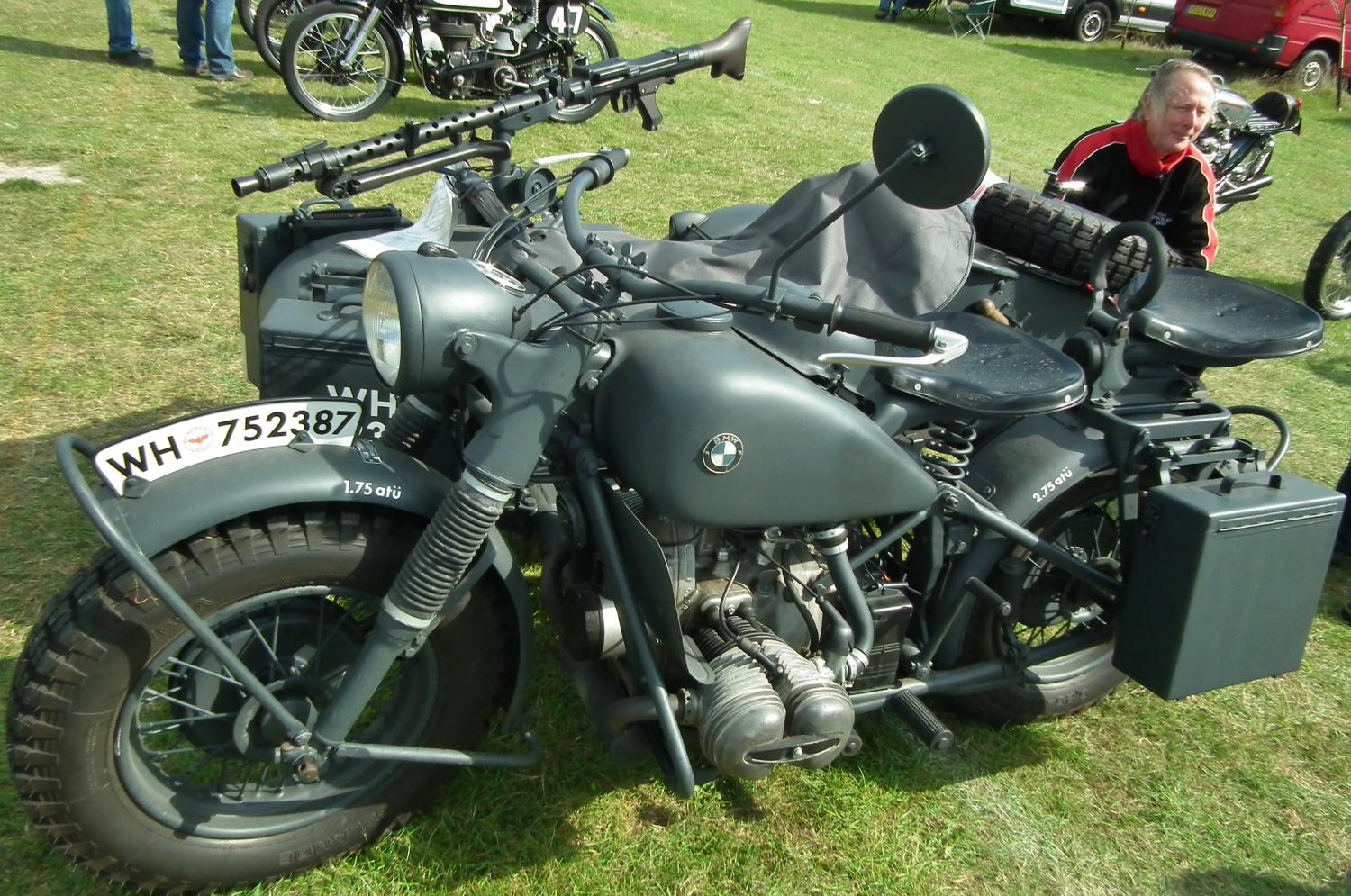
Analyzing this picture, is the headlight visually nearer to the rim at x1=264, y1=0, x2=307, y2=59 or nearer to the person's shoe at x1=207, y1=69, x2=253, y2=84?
the rim at x1=264, y1=0, x2=307, y2=59

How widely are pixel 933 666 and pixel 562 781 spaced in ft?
3.10

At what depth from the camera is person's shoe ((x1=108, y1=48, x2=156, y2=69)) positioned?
9.24 meters

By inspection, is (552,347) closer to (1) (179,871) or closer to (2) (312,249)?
(1) (179,871)

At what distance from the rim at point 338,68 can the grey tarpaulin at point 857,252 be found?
6399mm

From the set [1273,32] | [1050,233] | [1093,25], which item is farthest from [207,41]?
[1093,25]

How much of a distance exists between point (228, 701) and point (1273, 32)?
56.5ft

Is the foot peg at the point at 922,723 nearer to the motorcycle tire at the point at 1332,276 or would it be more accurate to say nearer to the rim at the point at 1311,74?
the motorcycle tire at the point at 1332,276

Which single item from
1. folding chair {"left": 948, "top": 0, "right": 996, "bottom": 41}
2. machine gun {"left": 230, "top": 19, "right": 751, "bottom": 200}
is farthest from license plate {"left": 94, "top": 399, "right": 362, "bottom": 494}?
folding chair {"left": 948, "top": 0, "right": 996, "bottom": 41}

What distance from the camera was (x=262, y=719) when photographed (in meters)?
2.09

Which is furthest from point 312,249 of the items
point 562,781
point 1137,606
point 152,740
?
point 1137,606

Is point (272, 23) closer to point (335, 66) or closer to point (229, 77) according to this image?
point (229, 77)

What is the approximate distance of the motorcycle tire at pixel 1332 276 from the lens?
6.28m

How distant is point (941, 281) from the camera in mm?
2535

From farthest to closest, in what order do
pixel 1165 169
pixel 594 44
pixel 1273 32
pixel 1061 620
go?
pixel 1273 32
pixel 594 44
pixel 1165 169
pixel 1061 620
